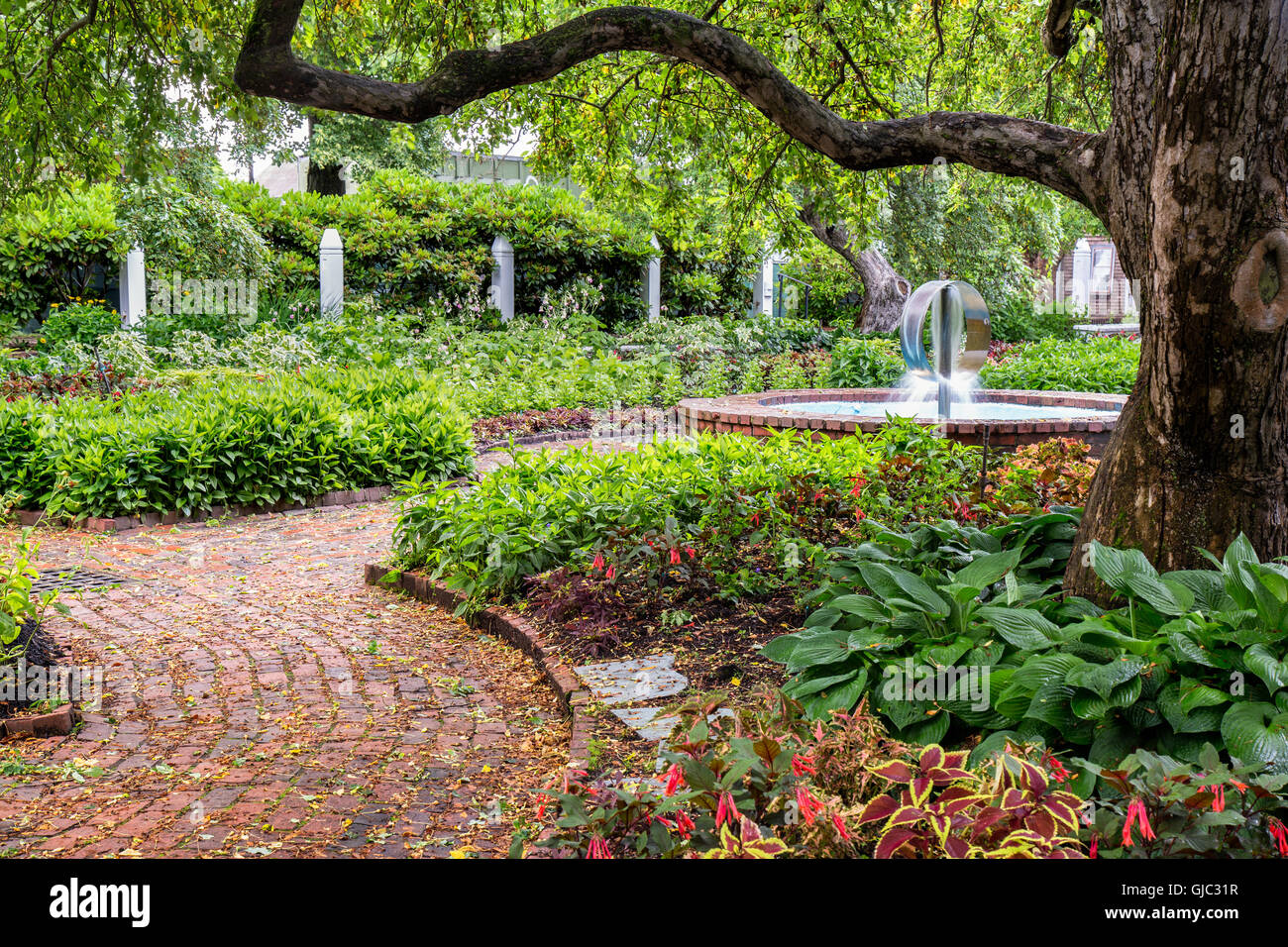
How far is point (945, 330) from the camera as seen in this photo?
9.70 metres

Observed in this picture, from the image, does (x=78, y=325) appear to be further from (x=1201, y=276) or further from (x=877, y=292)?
(x=1201, y=276)

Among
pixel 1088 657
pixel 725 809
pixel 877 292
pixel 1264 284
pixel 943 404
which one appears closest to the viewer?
pixel 725 809

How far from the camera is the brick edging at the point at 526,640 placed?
12.0 ft

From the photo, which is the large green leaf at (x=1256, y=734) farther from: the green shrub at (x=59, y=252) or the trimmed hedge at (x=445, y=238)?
the trimmed hedge at (x=445, y=238)

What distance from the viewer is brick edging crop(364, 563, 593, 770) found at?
365 centimetres

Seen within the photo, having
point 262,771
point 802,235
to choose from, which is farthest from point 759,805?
point 802,235

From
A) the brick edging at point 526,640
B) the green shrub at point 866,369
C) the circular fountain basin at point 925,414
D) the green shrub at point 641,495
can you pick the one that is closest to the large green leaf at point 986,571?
the brick edging at point 526,640

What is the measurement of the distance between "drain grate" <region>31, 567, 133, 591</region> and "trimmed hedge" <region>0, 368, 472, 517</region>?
1014mm

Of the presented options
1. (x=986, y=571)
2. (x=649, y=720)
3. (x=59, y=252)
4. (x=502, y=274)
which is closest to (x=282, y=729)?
(x=649, y=720)

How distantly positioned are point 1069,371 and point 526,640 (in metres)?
9.96

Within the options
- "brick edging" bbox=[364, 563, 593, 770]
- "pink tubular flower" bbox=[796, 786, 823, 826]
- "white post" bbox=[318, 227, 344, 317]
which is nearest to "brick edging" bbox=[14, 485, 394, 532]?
"brick edging" bbox=[364, 563, 593, 770]

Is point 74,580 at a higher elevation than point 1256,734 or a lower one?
lower

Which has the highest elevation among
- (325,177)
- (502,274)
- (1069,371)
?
(325,177)

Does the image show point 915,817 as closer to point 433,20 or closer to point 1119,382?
point 433,20
